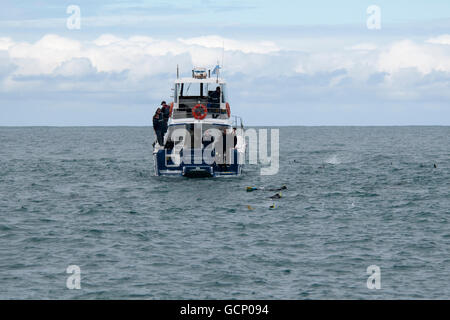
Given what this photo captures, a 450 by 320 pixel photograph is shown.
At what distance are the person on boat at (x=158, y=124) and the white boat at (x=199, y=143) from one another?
0.32 metres

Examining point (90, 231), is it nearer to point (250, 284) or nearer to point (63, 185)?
point (250, 284)

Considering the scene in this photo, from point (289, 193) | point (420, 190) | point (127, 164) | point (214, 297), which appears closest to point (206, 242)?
point (214, 297)

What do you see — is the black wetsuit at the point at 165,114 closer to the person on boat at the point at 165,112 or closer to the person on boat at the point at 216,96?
the person on boat at the point at 165,112

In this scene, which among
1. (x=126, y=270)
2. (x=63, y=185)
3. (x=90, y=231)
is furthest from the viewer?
(x=63, y=185)

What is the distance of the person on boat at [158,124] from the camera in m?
31.3

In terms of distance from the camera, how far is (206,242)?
18.2 metres

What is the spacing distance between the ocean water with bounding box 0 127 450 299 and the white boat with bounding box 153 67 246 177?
2.89 feet

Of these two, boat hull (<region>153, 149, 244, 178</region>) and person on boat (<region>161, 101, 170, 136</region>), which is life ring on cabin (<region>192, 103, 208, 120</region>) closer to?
person on boat (<region>161, 101, 170, 136</region>)

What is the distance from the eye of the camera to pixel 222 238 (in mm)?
18797

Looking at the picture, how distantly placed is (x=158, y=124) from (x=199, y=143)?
2350 millimetres

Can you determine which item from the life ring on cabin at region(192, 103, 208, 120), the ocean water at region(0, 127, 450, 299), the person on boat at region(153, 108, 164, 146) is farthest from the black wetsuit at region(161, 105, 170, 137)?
the ocean water at region(0, 127, 450, 299)

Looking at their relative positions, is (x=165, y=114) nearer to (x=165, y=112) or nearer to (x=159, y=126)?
(x=165, y=112)

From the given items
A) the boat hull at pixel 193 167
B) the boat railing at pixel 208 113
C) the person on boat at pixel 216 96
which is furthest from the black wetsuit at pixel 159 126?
the person on boat at pixel 216 96
